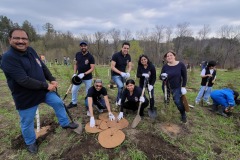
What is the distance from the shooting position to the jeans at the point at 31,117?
2.48 meters

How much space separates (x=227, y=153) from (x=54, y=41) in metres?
41.4

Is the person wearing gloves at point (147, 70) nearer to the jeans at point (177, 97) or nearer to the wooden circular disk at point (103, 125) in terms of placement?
the jeans at point (177, 97)

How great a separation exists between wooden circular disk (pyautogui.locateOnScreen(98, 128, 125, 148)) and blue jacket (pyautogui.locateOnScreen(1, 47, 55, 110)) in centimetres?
119

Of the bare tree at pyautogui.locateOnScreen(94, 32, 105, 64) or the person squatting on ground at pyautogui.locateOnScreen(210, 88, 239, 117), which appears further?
the bare tree at pyautogui.locateOnScreen(94, 32, 105, 64)

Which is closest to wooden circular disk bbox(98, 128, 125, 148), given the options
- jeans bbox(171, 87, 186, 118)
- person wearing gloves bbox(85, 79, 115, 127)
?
person wearing gloves bbox(85, 79, 115, 127)

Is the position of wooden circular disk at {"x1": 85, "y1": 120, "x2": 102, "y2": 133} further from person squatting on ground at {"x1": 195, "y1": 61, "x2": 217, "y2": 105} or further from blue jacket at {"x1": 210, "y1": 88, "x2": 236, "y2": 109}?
person squatting on ground at {"x1": 195, "y1": 61, "x2": 217, "y2": 105}

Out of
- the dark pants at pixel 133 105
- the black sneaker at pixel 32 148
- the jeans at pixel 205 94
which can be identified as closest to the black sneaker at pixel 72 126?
the black sneaker at pixel 32 148

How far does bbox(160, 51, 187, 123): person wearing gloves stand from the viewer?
3.58 m

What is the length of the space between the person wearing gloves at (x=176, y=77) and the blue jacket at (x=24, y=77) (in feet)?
8.09

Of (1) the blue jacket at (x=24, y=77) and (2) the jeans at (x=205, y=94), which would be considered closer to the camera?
(1) the blue jacket at (x=24, y=77)

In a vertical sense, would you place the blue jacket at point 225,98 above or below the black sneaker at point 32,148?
above

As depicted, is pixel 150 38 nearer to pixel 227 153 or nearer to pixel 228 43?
pixel 228 43

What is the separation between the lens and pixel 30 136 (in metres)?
2.66

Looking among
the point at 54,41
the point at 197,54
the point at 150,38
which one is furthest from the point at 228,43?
the point at 54,41
